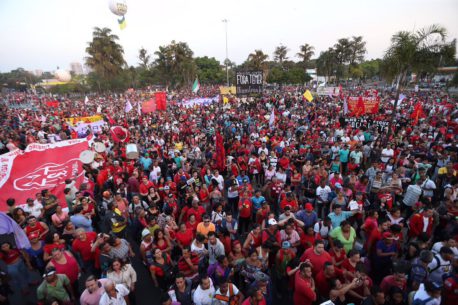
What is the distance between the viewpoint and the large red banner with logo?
6574 millimetres

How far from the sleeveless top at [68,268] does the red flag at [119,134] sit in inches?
335

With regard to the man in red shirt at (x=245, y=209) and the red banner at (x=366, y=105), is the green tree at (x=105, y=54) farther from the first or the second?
the man in red shirt at (x=245, y=209)

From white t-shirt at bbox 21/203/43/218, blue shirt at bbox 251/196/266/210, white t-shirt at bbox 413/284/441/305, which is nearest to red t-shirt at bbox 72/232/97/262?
white t-shirt at bbox 21/203/43/218

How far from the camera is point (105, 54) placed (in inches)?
1678

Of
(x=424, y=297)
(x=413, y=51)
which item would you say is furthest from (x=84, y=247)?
(x=413, y=51)

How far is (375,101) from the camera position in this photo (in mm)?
15672

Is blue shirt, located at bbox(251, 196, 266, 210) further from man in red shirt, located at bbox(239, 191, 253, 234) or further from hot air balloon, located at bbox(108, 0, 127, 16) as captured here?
hot air balloon, located at bbox(108, 0, 127, 16)

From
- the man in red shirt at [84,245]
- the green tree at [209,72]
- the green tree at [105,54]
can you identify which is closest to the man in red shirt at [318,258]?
the man in red shirt at [84,245]

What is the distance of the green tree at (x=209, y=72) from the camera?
6606 cm

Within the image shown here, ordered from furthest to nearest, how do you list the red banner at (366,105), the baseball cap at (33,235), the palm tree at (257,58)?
the palm tree at (257,58) < the red banner at (366,105) < the baseball cap at (33,235)

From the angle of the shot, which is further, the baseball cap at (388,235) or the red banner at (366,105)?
the red banner at (366,105)

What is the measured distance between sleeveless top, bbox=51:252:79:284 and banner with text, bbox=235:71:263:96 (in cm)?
1355

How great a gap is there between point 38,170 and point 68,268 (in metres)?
4.11

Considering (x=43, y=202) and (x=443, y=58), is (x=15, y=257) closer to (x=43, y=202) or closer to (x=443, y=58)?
(x=43, y=202)
